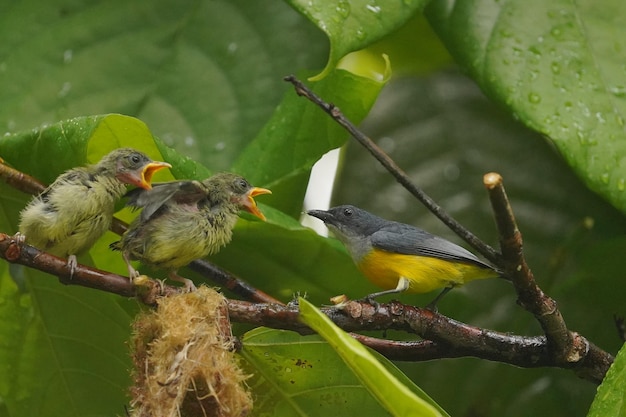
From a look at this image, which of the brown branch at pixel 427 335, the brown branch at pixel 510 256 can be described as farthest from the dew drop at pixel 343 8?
the brown branch at pixel 427 335

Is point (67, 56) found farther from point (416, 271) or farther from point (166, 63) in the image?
point (416, 271)

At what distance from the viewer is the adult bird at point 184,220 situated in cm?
110

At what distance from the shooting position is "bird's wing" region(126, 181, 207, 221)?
110cm

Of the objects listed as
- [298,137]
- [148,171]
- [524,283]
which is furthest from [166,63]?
[524,283]

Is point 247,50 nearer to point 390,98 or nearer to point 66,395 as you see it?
point 390,98

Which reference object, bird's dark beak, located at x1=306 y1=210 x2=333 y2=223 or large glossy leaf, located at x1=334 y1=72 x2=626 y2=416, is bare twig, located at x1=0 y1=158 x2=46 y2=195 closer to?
bird's dark beak, located at x1=306 y1=210 x2=333 y2=223

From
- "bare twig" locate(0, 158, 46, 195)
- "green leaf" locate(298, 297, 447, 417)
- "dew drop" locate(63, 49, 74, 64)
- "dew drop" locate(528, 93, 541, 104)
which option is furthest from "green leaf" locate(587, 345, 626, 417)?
"dew drop" locate(63, 49, 74, 64)

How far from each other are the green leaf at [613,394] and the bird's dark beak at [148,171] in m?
0.56

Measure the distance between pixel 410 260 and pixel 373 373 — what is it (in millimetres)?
332

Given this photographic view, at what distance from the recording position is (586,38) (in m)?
1.27

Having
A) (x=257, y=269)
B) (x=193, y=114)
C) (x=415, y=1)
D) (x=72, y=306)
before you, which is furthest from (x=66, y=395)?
(x=415, y=1)

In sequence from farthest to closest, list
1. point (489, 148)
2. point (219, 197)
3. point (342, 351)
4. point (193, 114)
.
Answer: point (489, 148), point (193, 114), point (219, 197), point (342, 351)

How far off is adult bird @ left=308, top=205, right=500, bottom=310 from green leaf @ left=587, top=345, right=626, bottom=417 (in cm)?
23

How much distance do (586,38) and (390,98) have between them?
0.51 metres
